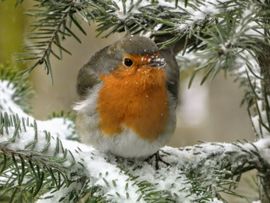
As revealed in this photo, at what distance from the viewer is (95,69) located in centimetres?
255

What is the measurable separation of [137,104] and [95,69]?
0.32m

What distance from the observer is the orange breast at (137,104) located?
2320 millimetres

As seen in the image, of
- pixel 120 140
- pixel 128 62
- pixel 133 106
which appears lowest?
pixel 120 140

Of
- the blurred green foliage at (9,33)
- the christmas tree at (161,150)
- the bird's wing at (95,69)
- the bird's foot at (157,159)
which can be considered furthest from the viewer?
the blurred green foliage at (9,33)

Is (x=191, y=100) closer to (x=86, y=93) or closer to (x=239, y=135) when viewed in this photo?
(x=239, y=135)

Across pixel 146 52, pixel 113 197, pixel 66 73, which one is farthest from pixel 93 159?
pixel 66 73

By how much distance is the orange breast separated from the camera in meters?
2.32

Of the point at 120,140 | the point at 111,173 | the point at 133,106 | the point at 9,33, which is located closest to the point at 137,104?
the point at 133,106

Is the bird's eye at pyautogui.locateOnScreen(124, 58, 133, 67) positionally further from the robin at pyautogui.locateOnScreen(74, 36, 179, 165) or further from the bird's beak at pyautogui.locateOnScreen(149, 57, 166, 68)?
the bird's beak at pyautogui.locateOnScreen(149, 57, 166, 68)

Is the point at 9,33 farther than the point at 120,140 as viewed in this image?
Yes

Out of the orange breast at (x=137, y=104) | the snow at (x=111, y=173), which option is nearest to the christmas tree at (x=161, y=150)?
the snow at (x=111, y=173)

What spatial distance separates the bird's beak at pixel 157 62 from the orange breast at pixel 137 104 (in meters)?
0.02

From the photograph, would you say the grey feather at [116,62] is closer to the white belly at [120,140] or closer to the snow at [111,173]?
the white belly at [120,140]

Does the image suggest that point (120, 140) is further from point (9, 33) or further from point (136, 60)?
point (9, 33)
